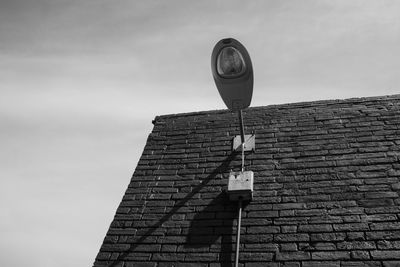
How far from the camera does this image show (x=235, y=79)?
3.85 meters

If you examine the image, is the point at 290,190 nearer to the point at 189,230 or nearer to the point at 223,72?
the point at 189,230

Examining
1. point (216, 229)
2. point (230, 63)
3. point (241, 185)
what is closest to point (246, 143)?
point (241, 185)

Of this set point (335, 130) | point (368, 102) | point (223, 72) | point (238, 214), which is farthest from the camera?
point (368, 102)

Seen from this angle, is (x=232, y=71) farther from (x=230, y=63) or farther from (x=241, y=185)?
(x=241, y=185)

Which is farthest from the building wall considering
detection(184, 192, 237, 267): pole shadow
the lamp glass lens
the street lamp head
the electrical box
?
the lamp glass lens

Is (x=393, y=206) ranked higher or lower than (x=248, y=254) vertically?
higher

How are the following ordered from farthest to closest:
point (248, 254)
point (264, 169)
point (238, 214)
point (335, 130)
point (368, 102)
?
point (368, 102)
point (335, 130)
point (264, 169)
point (238, 214)
point (248, 254)

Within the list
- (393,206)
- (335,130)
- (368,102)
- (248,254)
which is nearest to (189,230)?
(248,254)

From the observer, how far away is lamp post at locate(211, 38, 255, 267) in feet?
12.3

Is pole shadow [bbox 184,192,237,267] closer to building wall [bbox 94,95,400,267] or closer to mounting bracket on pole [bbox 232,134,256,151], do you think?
building wall [bbox 94,95,400,267]

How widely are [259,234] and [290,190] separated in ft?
2.21

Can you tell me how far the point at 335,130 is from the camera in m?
4.57

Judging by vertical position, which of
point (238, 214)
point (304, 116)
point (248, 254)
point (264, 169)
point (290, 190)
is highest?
point (304, 116)

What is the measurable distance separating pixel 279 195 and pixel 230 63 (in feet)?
5.01
